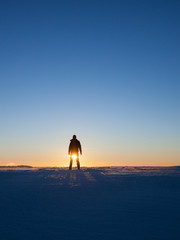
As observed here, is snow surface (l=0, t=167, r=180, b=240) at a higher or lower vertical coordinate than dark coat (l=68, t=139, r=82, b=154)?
lower

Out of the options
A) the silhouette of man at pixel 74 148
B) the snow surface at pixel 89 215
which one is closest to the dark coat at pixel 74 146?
the silhouette of man at pixel 74 148

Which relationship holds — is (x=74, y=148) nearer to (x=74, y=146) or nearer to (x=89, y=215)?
(x=74, y=146)

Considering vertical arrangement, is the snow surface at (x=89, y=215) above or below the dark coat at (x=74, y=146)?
below

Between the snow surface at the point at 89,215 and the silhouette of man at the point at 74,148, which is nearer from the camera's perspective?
the snow surface at the point at 89,215

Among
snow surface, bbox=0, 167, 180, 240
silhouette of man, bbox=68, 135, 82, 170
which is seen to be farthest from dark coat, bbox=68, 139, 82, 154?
snow surface, bbox=0, 167, 180, 240

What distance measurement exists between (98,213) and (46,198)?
6.27ft

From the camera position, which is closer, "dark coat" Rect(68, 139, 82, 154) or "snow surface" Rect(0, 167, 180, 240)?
"snow surface" Rect(0, 167, 180, 240)

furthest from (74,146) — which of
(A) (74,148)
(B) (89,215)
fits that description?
(B) (89,215)

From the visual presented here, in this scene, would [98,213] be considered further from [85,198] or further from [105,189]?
[105,189]

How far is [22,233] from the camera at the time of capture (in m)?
4.02

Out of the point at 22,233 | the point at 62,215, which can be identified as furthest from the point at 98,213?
the point at 22,233

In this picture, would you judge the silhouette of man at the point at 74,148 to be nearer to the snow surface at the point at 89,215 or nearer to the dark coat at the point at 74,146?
the dark coat at the point at 74,146

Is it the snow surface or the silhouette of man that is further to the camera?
the silhouette of man

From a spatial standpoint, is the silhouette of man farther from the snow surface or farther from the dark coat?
the snow surface
